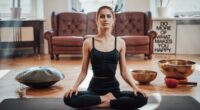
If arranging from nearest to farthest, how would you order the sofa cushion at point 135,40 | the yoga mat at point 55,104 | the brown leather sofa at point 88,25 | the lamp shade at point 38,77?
the yoga mat at point 55,104 → the lamp shade at point 38,77 → the sofa cushion at point 135,40 → the brown leather sofa at point 88,25

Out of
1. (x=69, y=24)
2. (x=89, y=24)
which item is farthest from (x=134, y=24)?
(x=69, y=24)

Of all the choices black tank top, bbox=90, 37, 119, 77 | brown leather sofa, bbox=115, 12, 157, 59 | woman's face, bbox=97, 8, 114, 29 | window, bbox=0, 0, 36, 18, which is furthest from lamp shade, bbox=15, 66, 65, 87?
window, bbox=0, 0, 36, 18

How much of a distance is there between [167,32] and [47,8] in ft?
8.77

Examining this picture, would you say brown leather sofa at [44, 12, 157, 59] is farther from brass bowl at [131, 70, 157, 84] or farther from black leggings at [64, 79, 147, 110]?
black leggings at [64, 79, 147, 110]

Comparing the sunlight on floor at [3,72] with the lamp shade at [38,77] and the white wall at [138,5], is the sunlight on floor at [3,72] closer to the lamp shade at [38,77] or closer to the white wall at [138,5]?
the lamp shade at [38,77]

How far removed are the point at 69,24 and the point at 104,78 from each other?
4.01 m

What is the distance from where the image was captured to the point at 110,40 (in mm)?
2344

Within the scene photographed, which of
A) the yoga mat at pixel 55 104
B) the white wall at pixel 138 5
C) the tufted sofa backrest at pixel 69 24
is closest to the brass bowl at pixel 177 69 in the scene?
the yoga mat at pixel 55 104

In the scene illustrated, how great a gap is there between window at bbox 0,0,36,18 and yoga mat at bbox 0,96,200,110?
411 cm

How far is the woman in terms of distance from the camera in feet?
7.43

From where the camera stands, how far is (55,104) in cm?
253

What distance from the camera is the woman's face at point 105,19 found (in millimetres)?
2256

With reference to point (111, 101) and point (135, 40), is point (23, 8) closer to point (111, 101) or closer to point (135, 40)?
point (135, 40)

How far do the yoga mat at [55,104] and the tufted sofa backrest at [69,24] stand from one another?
3532mm
